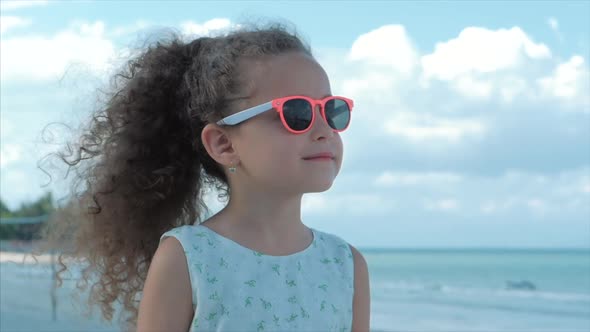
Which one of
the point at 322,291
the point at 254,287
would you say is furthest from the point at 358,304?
the point at 254,287

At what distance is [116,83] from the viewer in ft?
8.53

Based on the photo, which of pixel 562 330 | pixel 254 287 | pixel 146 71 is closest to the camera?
pixel 254 287

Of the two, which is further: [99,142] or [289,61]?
[99,142]

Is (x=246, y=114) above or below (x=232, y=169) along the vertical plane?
above

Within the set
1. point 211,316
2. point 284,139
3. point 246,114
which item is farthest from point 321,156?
point 211,316

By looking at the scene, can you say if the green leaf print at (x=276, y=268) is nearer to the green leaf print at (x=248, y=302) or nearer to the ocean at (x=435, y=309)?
the green leaf print at (x=248, y=302)

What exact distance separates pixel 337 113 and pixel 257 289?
487 mm

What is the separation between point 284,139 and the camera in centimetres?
211

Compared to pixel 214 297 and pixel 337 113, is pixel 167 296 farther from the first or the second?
pixel 337 113

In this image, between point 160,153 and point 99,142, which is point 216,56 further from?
point 99,142

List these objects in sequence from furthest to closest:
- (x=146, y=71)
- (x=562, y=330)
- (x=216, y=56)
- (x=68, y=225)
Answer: (x=562, y=330) → (x=68, y=225) → (x=146, y=71) → (x=216, y=56)

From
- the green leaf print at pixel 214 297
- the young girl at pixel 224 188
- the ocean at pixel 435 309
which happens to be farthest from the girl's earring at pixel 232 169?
the ocean at pixel 435 309

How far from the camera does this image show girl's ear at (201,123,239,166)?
2.21 m

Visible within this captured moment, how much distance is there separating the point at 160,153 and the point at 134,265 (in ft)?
1.13
